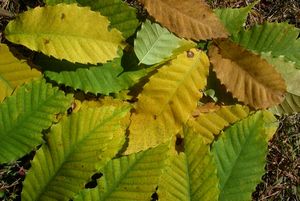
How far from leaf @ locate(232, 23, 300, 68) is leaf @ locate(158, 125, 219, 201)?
0.86 ft

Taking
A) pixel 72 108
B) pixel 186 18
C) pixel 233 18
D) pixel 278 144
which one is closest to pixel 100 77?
pixel 72 108

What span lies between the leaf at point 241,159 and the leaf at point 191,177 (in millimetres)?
44

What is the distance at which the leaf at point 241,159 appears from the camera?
1013 mm

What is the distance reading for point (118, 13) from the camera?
41.4 inches

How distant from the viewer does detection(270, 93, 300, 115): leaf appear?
3.64ft

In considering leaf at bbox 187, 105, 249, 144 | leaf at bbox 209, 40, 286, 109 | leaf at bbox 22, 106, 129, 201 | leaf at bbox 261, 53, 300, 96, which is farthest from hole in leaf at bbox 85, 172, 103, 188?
leaf at bbox 261, 53, 300, 96

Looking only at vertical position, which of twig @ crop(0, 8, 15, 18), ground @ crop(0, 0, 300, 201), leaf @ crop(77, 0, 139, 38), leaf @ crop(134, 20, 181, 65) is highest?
leaf @ crop(77, 0, 139, 38)

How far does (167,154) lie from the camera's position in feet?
3.19

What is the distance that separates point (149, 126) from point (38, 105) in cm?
21

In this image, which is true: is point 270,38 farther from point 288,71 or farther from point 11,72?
point 11,72

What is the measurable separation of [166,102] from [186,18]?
17 centimetres

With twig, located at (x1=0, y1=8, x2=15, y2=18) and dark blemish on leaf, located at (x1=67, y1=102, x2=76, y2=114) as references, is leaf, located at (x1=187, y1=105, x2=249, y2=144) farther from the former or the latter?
twig, located at (x1=0, y1=8, x2=15, y2=18)

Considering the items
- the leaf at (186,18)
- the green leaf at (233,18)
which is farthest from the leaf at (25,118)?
the green leaf at (233,18)

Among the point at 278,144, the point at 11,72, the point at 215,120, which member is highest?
the point at 11,72
